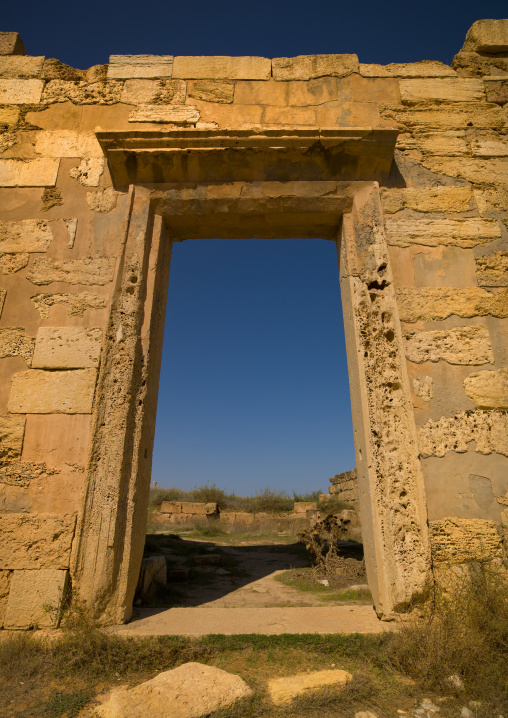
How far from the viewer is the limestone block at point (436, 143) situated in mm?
3900

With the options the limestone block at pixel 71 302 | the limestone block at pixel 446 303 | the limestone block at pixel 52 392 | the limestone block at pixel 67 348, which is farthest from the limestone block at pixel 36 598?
the limestone block at pixel 446 303

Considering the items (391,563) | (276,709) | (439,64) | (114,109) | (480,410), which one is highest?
(439,64)

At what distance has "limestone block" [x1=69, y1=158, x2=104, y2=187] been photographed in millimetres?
3832

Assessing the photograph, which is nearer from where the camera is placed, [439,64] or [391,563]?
[391,563]

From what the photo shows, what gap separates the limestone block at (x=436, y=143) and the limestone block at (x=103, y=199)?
264 cm

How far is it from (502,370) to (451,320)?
1.75 feet

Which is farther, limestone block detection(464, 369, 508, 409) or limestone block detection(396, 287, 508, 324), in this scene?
limestone block detection(396, 287, 508, 324)

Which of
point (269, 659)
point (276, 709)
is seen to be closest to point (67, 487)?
point (269, 659)

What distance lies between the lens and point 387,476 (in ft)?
9.82

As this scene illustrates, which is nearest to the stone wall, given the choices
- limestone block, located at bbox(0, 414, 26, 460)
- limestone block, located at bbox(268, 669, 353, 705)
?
limestone block, located at bbox(0, 414, 26, 460)

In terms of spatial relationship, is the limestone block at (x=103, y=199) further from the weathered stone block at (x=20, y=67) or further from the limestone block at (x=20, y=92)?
the weathered stone block at (x=20, y=67)

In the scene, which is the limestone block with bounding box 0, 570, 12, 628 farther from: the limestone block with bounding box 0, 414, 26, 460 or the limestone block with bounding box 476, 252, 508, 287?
the limestone block with bounding box 476, 252, 508, 287

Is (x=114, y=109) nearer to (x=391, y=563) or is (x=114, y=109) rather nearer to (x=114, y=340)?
(x=114, y=340)

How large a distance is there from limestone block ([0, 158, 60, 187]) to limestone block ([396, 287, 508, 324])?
10.7 ft
